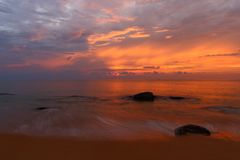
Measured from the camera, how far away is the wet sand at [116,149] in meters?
5.10

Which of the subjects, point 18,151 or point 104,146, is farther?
point 104,146

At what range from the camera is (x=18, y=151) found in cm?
532

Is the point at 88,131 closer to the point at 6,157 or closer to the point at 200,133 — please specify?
the point at 6,157

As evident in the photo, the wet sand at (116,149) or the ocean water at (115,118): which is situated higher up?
the wet sand at (116,149)

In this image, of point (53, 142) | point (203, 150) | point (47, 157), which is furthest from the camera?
point (53, 142)

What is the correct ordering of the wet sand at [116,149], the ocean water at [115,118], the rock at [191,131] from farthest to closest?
the ocean water at [115,118], the rock at [191,131], the wet sand at [116,149]

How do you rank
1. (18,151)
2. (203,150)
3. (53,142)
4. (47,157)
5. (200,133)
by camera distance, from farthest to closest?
(200,133) → (53,142) → (203,150) → (18,151) → (47,157)

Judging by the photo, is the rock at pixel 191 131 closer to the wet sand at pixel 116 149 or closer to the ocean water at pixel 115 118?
the ocean water at pixel 115 118

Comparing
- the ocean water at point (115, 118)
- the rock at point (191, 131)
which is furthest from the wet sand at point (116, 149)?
the ocean water at point (115, 118)

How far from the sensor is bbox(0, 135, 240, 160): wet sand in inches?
201

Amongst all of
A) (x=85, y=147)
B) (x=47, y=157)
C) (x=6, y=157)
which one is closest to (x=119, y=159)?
(x=85, y=147)

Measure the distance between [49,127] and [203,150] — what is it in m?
7.31

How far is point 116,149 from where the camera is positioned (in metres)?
5.82

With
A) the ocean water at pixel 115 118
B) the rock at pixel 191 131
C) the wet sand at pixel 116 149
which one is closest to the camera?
the wet sand at pixel 116 149
